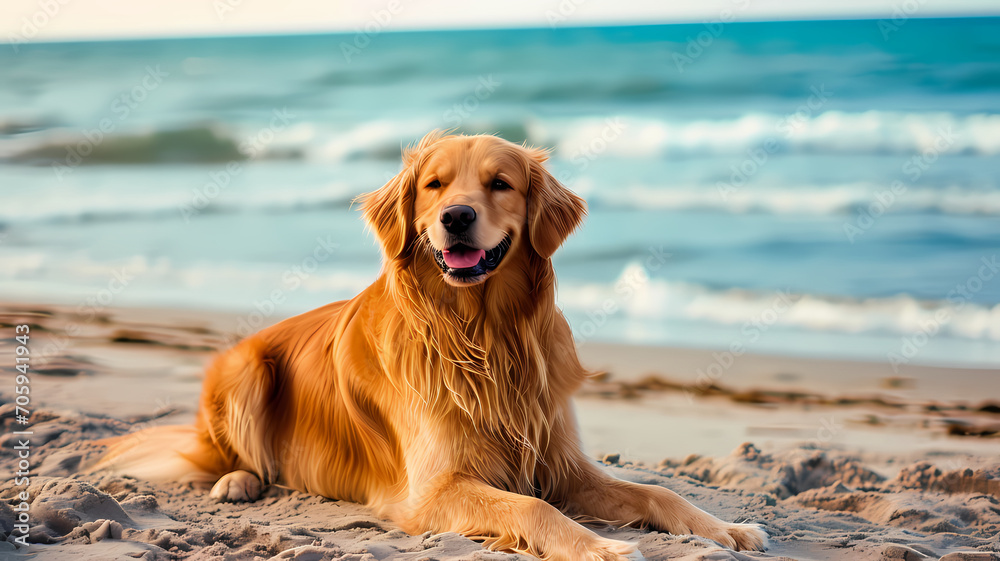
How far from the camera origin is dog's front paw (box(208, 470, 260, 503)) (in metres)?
3.32

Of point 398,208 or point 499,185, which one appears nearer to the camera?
point 499,185

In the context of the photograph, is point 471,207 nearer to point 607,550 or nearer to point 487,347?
point 487,347

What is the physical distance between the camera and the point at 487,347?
9.76 feet

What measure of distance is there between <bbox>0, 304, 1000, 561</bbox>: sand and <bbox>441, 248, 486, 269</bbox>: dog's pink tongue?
0.99 metres

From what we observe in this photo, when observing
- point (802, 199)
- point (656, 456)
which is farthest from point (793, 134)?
point (656, 456)

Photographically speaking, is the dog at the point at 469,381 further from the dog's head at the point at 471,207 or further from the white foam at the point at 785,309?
the white foam at the point at 785,309

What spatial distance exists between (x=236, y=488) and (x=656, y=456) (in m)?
2.16

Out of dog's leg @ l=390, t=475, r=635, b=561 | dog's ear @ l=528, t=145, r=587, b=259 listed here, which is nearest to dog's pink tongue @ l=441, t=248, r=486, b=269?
dog's ear @ l=528, t=145, r=587, b=259

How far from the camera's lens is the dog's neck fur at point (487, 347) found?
2.95 meters

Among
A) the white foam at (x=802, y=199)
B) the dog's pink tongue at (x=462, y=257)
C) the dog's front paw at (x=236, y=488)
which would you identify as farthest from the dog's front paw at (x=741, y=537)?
the white foam at (x=802, y=199)

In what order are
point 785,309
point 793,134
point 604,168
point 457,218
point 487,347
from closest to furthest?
1. point 457,218
2. point 487,347
3. point 785,309
4. point 604,168
5. point 793,134

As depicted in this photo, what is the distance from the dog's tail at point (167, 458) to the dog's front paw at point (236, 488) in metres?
0.19

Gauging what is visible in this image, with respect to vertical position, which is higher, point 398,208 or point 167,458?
point 398,208

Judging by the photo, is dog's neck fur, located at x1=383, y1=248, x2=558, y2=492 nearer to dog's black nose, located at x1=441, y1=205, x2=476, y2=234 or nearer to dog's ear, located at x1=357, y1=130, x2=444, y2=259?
dog's ear, located at x1=357, y1=130, x2=444, y2=259
